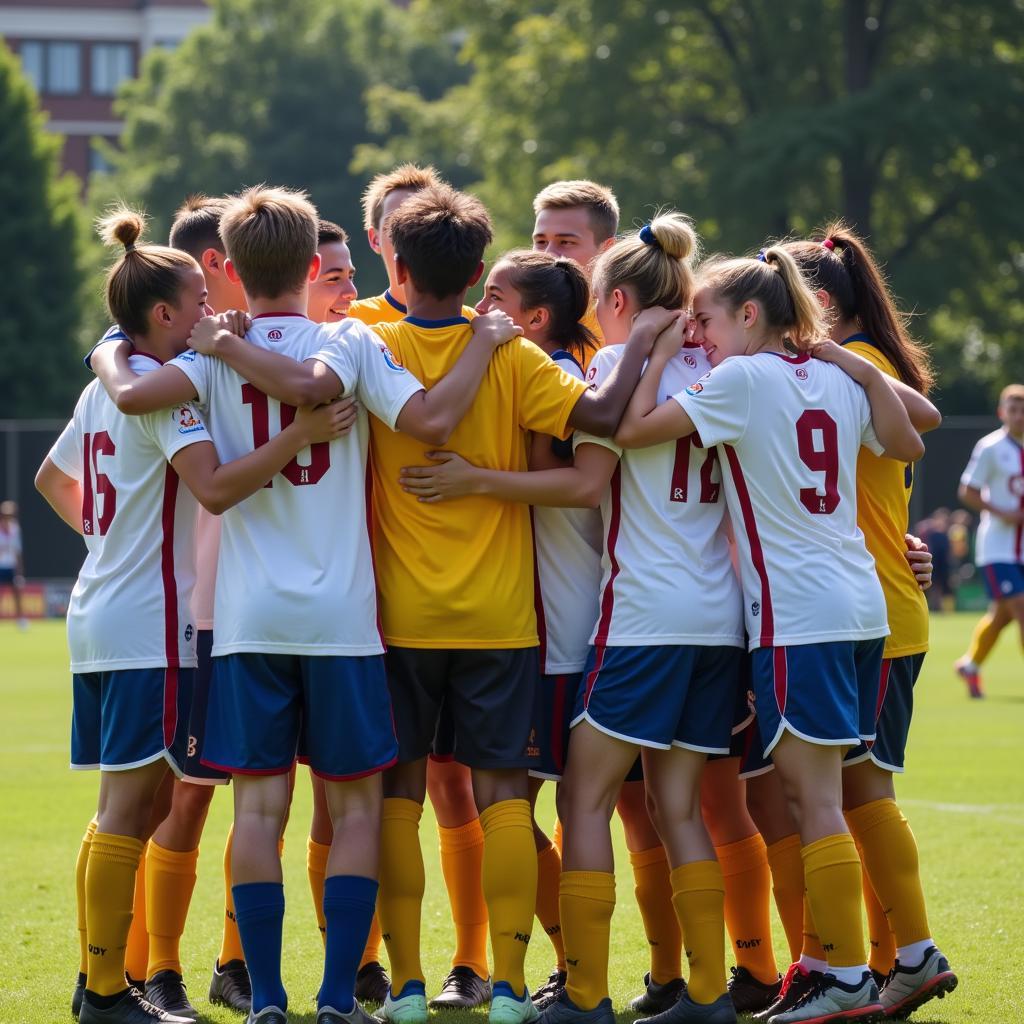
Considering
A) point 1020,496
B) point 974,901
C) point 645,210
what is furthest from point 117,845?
point 645,210

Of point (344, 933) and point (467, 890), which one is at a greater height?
point (344, 933)

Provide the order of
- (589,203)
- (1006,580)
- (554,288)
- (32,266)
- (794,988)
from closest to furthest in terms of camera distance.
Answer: (794,988), (554,288), (589,203), (1006,580), (32,266)

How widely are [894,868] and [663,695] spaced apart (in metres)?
0.90

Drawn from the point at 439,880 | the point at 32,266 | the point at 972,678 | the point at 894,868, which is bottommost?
the point at 972,678

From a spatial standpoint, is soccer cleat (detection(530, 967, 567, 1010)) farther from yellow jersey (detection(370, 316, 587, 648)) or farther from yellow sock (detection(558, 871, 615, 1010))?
yellow jersey (detection(370, 316, 587, 648))

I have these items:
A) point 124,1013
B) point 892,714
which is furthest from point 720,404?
point 124,1013

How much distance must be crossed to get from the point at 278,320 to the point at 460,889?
6.07 ft

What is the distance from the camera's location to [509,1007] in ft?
14.5

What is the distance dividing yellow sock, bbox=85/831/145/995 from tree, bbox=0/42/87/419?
36.5 meters

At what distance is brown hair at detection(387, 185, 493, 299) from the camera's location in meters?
4.53

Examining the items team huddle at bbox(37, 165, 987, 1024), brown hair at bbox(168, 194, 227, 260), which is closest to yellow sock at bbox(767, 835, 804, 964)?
team huddle at bbox(37, 165, 987, 1024)

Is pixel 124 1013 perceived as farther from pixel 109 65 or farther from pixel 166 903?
pixel 109 65

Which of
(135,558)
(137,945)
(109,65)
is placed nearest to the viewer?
(135,558)

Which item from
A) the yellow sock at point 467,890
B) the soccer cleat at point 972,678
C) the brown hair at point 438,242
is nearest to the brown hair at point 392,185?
the brown hair at point 438,242
